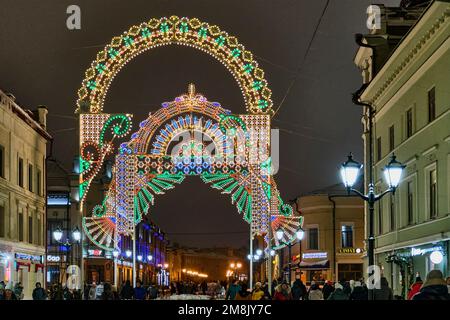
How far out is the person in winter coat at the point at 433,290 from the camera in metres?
8.27

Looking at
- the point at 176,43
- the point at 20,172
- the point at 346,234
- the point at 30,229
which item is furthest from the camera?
the point at 346,234

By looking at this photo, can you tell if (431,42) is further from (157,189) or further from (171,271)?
(171,271)

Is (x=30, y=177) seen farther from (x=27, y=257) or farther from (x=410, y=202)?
(x=410, y=202)

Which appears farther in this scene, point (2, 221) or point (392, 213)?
point (2, 221)

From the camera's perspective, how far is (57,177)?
71312 millimetres

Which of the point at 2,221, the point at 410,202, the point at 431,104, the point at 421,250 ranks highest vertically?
the point at 431,104

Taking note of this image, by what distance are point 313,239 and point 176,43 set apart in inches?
1206

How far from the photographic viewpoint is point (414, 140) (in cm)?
2909

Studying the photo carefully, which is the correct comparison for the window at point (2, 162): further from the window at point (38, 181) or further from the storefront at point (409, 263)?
the storefront at point (409, 263)

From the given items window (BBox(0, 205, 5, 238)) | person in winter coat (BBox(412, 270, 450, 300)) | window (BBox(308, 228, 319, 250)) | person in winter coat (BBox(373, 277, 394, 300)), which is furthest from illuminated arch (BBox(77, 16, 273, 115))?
window (BBox(308, 228, 319, 250))

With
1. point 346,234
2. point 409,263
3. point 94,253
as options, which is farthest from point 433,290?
point 94,253

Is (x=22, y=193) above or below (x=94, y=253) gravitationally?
above

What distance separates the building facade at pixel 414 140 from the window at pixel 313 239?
21742 mm

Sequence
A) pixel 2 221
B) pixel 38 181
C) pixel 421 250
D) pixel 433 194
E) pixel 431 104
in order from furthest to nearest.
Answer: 1. pixel 38 181
2. pixel 2 221
3. pixel 421 250
4. pixel 431 104
5. pixel 433 194
